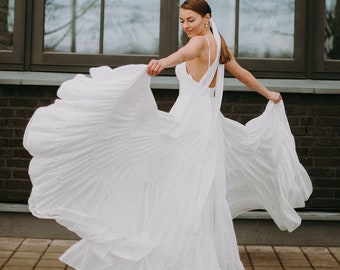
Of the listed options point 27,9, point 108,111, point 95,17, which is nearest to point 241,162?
point 108,111

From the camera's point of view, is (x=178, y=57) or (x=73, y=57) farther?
(x=73, y=57)

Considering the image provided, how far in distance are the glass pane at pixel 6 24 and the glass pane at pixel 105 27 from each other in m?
0.32

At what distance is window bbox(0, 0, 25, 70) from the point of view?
598 cm

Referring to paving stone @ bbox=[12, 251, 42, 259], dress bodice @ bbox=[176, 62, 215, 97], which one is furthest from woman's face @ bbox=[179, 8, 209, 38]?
paving stone @ bbox=[12, 251, 42, 259]

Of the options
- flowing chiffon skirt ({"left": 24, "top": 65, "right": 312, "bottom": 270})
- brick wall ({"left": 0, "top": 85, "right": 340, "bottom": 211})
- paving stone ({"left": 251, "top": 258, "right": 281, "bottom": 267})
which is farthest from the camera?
brick wall ({"left": 0, "top": 85, "right": 340, "bottom": 211})

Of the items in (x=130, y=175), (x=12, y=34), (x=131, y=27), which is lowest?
(x=130, y=175)

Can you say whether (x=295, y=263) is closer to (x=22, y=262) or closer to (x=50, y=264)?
(x=50, y=264)

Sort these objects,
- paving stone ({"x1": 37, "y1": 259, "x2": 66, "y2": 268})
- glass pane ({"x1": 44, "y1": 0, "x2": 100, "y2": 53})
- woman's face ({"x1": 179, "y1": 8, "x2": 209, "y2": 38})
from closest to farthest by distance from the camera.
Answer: woman's face ({"x1": 179, "y1": 8, "x2": 209, "y2": 38})
paving stone ({"x1": 37, "y1": 259, "x2": 66, "y2": 268})
glass pane ({"x1": 44, "y1": 0, "x2": 100, "y2": 53})

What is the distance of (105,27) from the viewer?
19.9 ft

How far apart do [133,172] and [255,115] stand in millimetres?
2236

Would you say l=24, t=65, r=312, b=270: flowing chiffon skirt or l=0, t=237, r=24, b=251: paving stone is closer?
l=24, t=65, r=312, b=270: flowing chiffon skirt

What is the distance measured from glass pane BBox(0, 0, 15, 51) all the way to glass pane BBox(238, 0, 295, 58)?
2154mm

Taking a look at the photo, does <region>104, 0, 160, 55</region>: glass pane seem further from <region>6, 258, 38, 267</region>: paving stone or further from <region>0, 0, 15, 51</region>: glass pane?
<region>6, 258, 38, 267</region>: paving stone

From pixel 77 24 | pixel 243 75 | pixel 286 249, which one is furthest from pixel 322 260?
pixel 77 24
